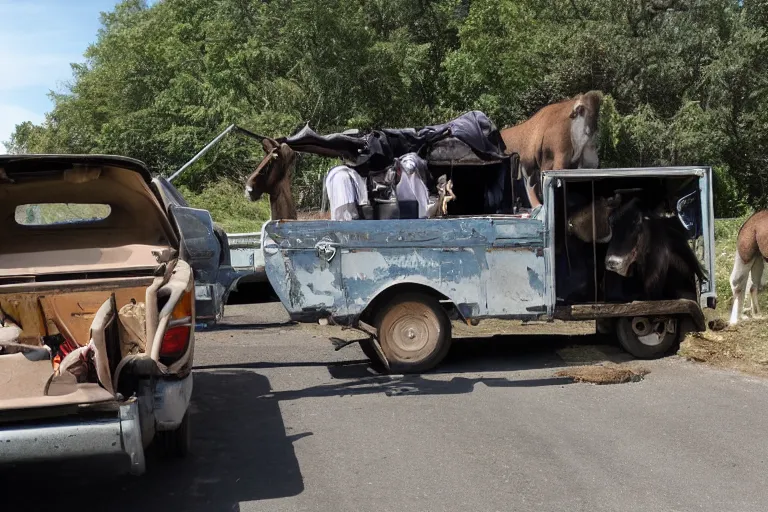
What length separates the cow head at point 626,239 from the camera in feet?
30.2

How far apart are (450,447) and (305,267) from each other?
309 cm

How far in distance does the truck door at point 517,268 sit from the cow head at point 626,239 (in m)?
0.92

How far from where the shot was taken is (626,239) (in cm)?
932

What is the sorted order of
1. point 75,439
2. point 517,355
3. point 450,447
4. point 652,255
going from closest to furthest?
point 75,439 < point 450,447 < point 652,255 < point 517,355

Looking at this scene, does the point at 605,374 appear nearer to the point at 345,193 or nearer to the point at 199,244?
the point at 345,193

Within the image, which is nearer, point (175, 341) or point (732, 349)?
point (175, 341)

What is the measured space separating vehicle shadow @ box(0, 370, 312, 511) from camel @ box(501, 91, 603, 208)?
5.73 m

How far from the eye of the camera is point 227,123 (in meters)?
24.3

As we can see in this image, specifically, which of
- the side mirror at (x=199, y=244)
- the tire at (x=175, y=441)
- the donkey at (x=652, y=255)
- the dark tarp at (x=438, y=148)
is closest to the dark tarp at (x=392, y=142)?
the dark tarp at (x=438, y=148)

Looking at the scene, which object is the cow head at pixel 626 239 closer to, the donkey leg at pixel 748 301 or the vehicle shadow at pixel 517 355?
the vehicle shadow at pixel 517 355

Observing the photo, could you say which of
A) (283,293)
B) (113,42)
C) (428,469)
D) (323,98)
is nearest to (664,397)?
(428,469)

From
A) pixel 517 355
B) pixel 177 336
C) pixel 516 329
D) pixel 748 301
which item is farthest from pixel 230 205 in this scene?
pixel 177 336

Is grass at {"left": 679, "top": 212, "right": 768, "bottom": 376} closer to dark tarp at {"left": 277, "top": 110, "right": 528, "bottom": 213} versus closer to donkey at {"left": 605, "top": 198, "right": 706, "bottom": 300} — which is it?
donkey at {"left": 605, "top": 198, "right": 706, "bottom": 300}

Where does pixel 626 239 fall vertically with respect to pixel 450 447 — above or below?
above
